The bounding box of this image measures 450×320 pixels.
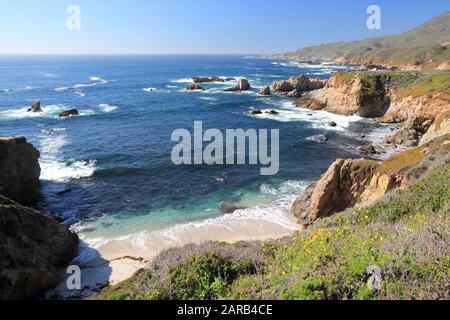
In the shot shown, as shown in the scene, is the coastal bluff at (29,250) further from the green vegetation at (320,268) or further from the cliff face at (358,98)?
the cliff face at (358,98)

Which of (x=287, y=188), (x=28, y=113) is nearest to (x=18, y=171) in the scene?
(x=287, y=188)

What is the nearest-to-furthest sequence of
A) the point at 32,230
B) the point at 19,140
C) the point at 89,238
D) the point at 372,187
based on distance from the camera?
the point at 32,230 < the point at 372,187 < the point at 89,238 < the point at 19,140

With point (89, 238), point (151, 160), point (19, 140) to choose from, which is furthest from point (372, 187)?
point (19, 140)

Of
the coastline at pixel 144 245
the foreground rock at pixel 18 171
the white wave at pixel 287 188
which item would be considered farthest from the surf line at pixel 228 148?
the foreground rock at pixel 18 171

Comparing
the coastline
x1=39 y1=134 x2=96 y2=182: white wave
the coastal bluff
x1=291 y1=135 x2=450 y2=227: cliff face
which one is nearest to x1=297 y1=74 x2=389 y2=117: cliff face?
x1=291 y1=135 x2=450 y2=227: cliff face

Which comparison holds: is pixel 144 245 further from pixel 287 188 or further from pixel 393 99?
pixel 393 99

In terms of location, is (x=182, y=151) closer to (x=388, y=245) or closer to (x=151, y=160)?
(x=151, y=160)

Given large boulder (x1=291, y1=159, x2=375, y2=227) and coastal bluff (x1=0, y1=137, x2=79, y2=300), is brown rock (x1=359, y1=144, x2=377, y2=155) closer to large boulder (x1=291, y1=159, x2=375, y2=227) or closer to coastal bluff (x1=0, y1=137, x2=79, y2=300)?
large boulder (x1=291, y1=159, x2=375, y2=227)
